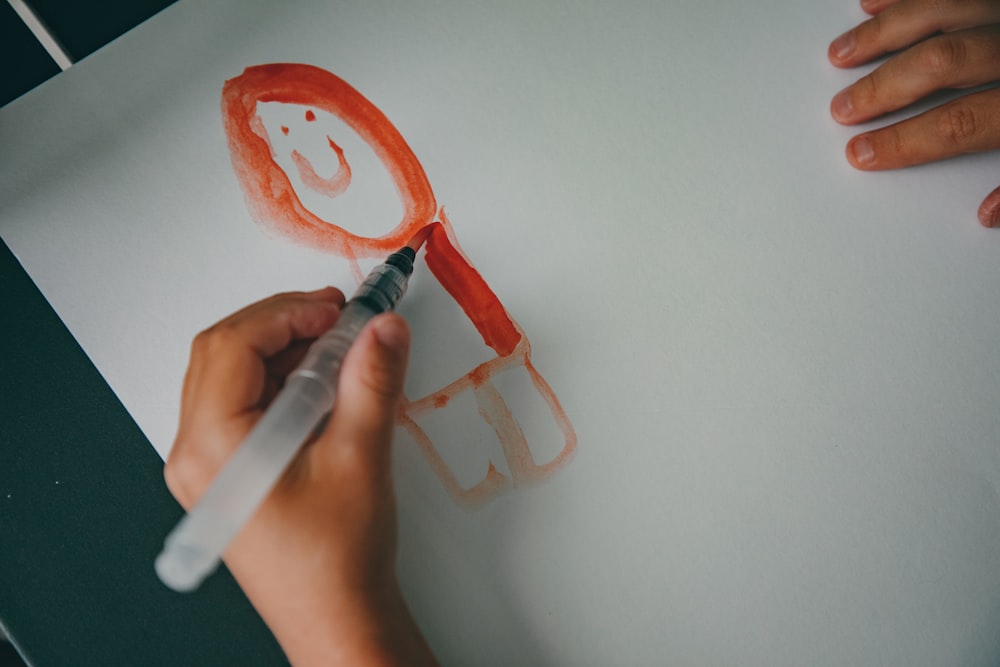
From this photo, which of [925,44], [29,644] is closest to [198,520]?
[29,644]

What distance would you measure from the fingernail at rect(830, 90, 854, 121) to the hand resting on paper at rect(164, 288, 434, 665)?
525mm

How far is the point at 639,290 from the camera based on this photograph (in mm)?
615

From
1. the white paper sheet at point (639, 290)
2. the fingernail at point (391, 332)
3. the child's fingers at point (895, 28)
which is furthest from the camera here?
the child's fingers at point (895, 28)

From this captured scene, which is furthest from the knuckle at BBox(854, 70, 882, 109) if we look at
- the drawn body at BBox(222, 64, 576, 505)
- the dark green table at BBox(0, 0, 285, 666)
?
the dark green table at BBox(0, 0, 285, 666)

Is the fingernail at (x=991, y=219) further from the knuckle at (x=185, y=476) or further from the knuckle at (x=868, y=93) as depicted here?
the knuckle at (x=185, y=476)

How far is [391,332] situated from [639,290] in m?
0.27

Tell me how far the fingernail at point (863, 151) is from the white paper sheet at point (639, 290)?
14mm

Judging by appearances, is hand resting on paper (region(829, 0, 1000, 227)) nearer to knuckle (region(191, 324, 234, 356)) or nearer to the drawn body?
the drawn body

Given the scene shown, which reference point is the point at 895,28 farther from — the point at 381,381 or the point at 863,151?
the point at 381,381

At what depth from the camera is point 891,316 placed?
24.3 inches

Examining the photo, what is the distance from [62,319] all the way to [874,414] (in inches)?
30.8

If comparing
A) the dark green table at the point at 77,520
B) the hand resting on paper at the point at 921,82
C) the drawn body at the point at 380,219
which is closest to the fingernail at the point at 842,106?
the hand resting on paper at the point at 921,82

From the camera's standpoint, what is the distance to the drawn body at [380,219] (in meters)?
0.58

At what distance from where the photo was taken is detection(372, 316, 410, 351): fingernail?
0.46 metres
